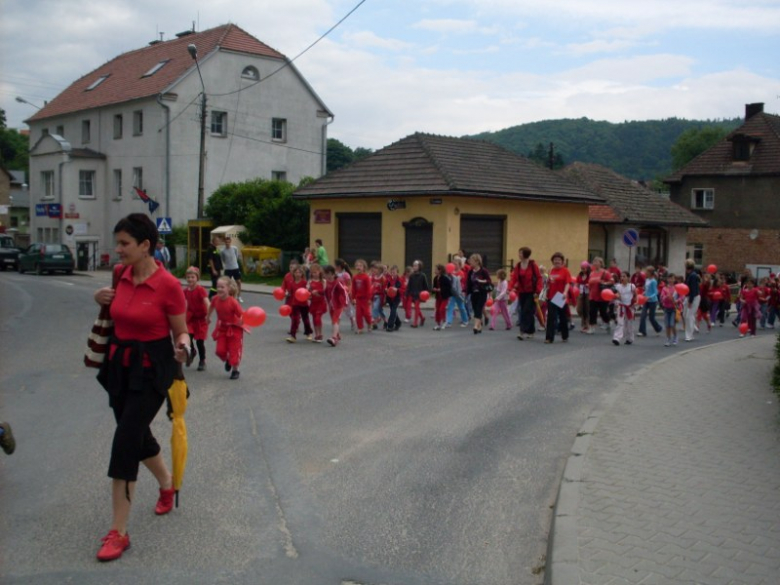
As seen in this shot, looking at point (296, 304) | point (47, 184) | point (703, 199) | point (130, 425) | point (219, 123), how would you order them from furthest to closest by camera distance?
point (703, 199)
point (47, 184)
point (219, 123)
point (296, 304)
point (130, 425)

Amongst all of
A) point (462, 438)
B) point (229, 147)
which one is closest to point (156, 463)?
point (462, 438)

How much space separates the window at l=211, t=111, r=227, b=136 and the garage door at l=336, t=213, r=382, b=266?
1544 cm

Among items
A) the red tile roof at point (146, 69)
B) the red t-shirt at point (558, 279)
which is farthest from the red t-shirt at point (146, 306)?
the red tile roof at point (146, 69)

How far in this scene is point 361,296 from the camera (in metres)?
18.1

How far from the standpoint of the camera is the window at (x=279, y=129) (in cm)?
4772

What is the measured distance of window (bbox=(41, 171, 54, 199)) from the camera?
5047 cm

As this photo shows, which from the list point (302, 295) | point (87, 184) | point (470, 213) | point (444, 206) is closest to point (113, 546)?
point (302, 295)

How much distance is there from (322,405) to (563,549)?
519 centimetres

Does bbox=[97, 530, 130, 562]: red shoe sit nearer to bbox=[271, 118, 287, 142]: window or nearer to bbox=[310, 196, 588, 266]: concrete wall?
bbox=[310, 196, 588, 266]: concrete wall

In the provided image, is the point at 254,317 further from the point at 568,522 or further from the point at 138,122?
the point at 138,122

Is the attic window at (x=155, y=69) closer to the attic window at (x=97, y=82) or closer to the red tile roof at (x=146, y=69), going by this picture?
the red tile roof at (x=146, y=69)

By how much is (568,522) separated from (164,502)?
2718mm

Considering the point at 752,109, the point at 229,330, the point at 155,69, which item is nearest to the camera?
the point at 229,330

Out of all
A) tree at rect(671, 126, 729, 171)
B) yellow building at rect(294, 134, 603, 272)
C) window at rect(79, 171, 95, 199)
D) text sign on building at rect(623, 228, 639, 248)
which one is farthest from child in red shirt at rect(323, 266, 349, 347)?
tree at rect(671, 126, 729, 171)
